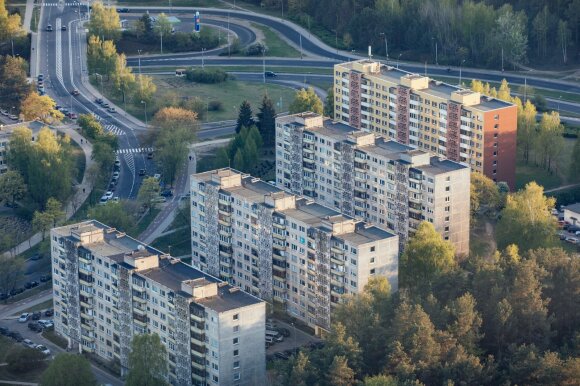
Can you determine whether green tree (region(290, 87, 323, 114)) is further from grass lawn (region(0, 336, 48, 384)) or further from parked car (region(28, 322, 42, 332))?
grass lawn (region(0, 336, 48, 384))

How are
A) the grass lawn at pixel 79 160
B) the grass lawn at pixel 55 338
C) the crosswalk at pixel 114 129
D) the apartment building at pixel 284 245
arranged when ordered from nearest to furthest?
1. the apartment building at pixel 284 245
2. the grass lawn at pixel 55 338
3. the grass lawn at pixel 79 160
4. the crosswalk at pixel 114 129

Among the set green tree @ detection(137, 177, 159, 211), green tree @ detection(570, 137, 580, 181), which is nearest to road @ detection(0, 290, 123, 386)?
green tree @ detection(137, 177, 159, 211)

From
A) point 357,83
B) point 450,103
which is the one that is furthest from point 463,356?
point 357,83

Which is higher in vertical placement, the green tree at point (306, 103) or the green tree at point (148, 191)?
the green tree at point (306, 103)

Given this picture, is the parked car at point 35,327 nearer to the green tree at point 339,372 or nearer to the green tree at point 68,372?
the green tree at point 68,372

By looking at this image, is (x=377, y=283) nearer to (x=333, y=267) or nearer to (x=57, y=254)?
(x=333, y=267)

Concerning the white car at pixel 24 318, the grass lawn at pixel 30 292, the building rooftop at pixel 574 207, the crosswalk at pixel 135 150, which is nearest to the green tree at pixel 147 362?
the white car at pixel 24 318

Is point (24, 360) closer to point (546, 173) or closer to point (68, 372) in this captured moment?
point (68, 372)
